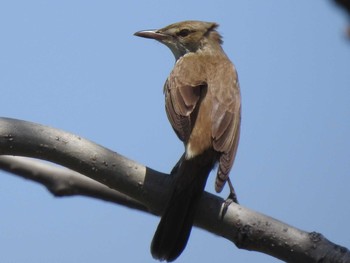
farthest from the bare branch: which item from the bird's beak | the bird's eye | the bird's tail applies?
the bird's eye

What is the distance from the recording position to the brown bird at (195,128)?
3797mm

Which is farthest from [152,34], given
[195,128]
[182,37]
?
[195,128]

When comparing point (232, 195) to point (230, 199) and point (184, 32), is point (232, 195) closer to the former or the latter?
point (230, 199)

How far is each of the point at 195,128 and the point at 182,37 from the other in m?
2.22

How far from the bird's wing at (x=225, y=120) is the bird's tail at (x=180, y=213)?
17cm

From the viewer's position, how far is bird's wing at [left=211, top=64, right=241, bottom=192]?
4.16 metres

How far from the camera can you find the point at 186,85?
4957 mm

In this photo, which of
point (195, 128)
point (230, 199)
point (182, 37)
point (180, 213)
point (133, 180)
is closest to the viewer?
point (133, 180)

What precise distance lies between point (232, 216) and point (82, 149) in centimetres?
97

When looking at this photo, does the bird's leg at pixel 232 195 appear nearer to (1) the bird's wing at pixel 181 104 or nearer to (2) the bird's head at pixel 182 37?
(1) the bird's wing at pixel 181 104

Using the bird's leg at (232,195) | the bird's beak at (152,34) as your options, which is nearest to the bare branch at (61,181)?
the bird's leg at (232,195)

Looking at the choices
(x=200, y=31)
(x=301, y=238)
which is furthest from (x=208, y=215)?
(x=200, y=31)

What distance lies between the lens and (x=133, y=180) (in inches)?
131

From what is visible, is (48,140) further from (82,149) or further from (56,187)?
(56,187)
